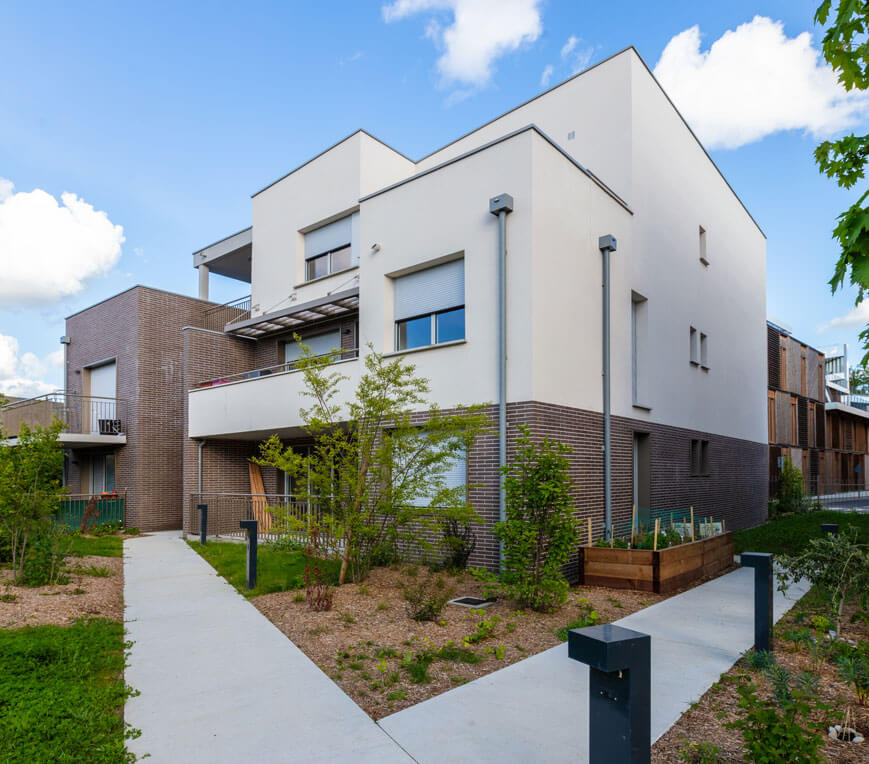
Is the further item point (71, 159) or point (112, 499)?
point (112, 499)

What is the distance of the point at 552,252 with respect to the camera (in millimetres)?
10109

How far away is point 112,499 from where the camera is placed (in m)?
17.3

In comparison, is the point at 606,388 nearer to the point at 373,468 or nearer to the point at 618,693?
the point at 373,468

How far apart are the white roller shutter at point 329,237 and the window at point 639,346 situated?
7088 mm

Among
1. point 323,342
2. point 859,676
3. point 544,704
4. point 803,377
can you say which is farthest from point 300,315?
point 803,377

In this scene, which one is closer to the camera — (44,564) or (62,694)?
(62,694)

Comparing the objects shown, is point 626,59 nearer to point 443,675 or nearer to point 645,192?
point 645,192

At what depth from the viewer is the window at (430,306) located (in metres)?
11.0

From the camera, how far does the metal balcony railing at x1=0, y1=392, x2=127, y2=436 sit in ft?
60.0

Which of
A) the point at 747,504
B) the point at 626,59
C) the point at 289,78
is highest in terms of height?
the point at 626,59

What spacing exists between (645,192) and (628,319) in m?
3.22

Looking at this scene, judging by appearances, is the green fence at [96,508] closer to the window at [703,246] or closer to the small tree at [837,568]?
the small tree at [837,568]

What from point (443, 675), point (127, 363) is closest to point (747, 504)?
point (443, 675)

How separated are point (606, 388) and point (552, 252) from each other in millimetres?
2812
